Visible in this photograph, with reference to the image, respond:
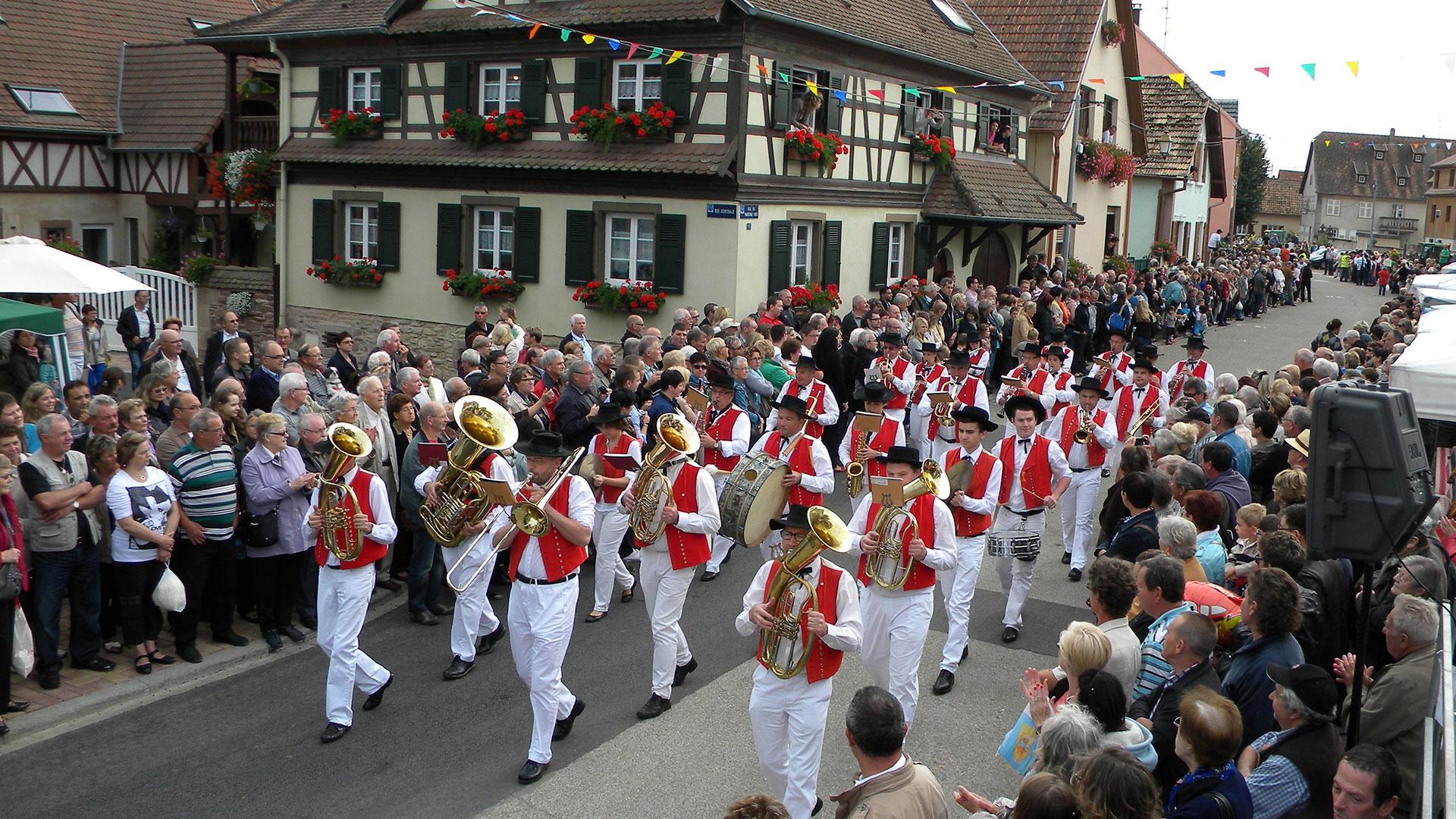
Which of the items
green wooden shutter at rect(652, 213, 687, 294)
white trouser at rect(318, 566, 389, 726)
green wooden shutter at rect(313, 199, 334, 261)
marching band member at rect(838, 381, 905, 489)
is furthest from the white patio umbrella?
green wooden shutter at rect(313, 199, 334, 261)

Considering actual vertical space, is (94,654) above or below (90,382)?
below

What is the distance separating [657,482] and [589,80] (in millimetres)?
13397

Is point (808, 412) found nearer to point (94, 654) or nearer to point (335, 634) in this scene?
point (335, 634)

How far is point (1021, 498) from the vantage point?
934 centimetres

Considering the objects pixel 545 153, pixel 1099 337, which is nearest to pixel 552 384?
pixel 545 153

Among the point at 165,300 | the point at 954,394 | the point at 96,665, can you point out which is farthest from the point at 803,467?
the point at 165,300

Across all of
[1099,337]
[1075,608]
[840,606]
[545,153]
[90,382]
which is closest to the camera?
[840,606]

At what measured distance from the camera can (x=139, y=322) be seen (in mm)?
16641

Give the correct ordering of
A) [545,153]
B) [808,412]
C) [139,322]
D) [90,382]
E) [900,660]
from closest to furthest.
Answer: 1. [900,660]
2. [808,412]
3. [90,382]
4. [139,322]
5. [545,153]

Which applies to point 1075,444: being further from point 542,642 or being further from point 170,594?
point 170,594

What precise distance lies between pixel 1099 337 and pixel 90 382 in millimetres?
18394

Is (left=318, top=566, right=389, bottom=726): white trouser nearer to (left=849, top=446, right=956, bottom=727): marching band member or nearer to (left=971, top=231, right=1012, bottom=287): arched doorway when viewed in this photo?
(left=849, top=446, right=956, bottom=727): marching band member

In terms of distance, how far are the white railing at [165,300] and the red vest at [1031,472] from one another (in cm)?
1890

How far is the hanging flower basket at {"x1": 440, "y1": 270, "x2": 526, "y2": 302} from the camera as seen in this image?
21.4 meters
